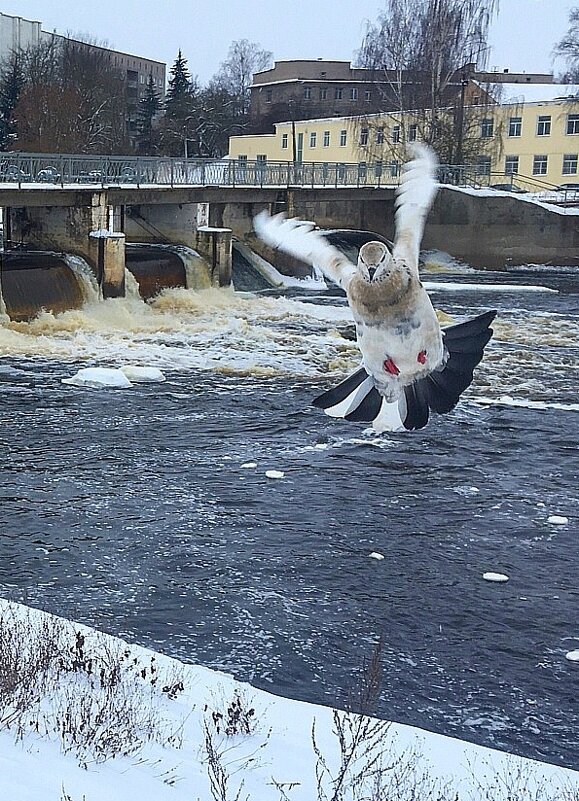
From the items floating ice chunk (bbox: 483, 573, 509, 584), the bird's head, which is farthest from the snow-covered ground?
floating ice chunk (bbox: 483, 573, 509, 584)

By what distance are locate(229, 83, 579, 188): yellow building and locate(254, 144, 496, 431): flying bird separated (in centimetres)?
4728

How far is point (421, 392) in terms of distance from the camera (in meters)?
6.27

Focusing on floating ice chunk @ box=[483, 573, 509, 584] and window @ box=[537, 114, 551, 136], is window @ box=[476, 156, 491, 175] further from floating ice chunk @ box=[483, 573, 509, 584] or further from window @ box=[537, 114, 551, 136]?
floating ice chunk @ box=[483, 573, 509, 584]

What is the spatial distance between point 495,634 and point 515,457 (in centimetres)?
586

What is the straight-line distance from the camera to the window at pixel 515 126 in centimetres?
6159

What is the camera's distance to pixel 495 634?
1002 centimetres

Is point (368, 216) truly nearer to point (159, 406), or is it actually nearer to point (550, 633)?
point (159, 406)

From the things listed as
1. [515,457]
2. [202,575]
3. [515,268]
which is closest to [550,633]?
[202,575]

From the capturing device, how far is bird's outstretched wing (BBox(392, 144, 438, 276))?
5809mm

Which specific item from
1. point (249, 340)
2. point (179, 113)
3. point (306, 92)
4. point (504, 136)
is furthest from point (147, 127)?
point (249, 340)

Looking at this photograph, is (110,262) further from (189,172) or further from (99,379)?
(99,379)

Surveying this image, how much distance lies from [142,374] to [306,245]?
48.0 ft

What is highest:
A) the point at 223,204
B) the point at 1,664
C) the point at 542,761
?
the point at 223,204

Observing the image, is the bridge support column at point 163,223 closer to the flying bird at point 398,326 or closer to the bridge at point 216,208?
the bridge at point 216,208
